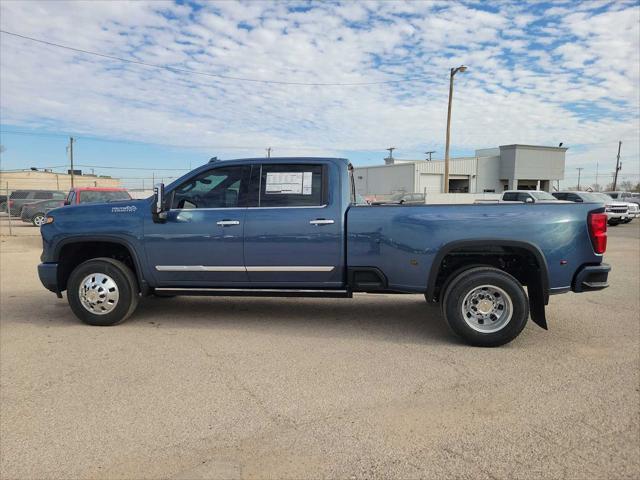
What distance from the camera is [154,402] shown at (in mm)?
3559

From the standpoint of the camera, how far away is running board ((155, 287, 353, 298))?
17.1 feet

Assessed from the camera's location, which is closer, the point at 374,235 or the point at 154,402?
the point at 154,402

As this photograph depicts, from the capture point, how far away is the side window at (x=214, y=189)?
538cm

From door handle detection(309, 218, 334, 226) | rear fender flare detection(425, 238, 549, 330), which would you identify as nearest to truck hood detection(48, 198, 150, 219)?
door handle detection(309, 218, 334, 226)

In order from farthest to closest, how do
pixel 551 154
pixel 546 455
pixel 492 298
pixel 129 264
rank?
pixel 551 154, pixel 129 264, pixel 492 298, pixel 546 455

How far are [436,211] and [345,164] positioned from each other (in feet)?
4.06

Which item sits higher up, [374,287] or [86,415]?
[374,287]

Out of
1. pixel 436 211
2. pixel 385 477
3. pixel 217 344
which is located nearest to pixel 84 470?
pixel 385 477

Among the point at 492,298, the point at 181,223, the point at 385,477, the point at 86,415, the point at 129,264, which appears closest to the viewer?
the point at 385,477

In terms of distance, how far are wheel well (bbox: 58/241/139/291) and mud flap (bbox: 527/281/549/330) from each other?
441 centimetres

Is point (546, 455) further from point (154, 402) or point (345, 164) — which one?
point (345, 164)

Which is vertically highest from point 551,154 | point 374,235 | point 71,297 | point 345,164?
point 551,154

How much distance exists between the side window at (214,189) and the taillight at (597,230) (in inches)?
142

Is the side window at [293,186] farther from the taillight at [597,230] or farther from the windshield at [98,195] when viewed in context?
the windshield at [98,195]
